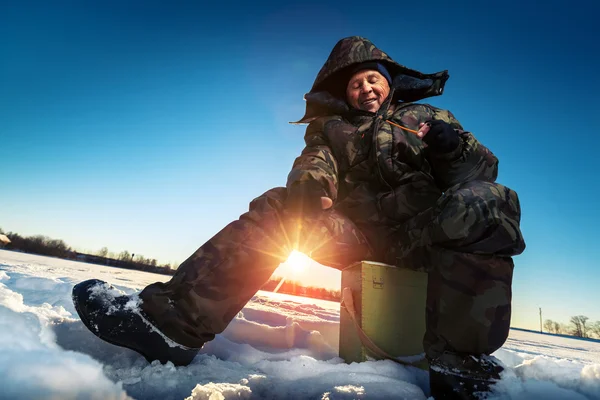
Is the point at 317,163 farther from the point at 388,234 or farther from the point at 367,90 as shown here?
the point at 367,90

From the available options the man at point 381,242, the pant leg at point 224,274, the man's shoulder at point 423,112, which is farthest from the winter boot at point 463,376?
the man's shoulder at point 423,112

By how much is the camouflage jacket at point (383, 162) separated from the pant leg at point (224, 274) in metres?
0.23

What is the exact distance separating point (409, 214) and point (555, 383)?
2.99ft

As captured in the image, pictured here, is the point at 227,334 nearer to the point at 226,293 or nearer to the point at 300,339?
the point at 300,339

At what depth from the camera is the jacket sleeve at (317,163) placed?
1489 millimetres

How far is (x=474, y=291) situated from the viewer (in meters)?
1.09

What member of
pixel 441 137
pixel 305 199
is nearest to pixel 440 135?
pixel 441 137

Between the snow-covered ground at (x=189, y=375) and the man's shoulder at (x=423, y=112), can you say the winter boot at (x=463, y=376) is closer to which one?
the snow-covered ground at (x=189, y=375)

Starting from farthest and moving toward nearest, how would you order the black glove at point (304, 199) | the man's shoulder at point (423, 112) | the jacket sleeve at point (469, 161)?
the man's shoulder at point (423, 112)
the jacket sleeve at point (469, 161)
the black glove at point (304, 199)

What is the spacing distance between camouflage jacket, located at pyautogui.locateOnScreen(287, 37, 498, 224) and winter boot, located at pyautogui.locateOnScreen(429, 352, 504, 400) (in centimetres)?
81

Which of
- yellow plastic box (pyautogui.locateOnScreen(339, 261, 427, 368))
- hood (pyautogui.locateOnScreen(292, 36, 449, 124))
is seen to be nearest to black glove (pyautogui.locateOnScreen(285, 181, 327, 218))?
yellow plastic box (pyautogui.locateOnScreen(339, 261, 427, 368))

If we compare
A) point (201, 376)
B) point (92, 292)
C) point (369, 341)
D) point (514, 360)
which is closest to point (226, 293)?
point (201, 376)

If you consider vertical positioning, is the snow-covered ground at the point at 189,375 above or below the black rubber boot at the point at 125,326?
below

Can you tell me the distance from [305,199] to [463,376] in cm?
91
